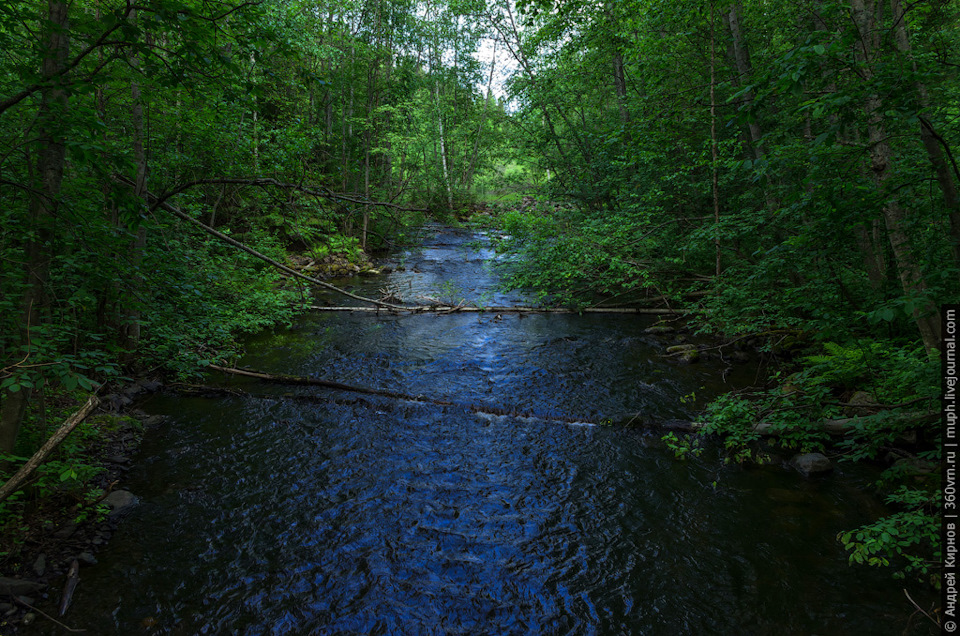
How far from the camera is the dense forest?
3475 mm

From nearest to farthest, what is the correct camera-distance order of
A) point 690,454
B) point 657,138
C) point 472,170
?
point 690,454, point 657,138, point 472,170

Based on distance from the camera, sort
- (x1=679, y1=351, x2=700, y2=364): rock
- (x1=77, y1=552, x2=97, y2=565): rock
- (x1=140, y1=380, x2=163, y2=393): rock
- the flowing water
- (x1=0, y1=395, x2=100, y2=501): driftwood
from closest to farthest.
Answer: (x1=0, y1=395, x2=100, y2=501): driftwood < the flowing water < (x1=77, y1=552, x2=97, y2=565): rock < (x1=140, y1=380, x2=163, y2=393): rock < (x1=679, y1=351, x2=700, y2=364): rock

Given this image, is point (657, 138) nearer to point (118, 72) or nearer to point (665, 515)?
point (665, 515)

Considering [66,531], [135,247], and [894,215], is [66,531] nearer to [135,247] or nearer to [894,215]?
[135,247]

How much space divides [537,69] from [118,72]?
16441 mm

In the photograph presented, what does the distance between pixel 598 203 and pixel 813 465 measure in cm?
1303

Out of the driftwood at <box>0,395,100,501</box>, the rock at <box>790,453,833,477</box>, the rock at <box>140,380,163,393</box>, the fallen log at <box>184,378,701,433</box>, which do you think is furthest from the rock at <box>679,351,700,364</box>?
the rock at <box>140,380,163,393</box>

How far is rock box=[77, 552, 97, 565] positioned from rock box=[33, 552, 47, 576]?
23 centimetres

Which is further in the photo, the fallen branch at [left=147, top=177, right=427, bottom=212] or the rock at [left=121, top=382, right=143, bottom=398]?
the rock at [left=121, top=382, right=143, bottom=398]

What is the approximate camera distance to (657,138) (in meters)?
7.80

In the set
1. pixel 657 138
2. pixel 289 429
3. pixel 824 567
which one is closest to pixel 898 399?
pixel 824 567

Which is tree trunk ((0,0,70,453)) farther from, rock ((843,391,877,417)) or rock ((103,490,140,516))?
rock ((843,391,877,417))

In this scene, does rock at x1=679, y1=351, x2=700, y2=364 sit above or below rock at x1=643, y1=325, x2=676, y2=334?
below

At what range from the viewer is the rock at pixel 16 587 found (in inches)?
139
